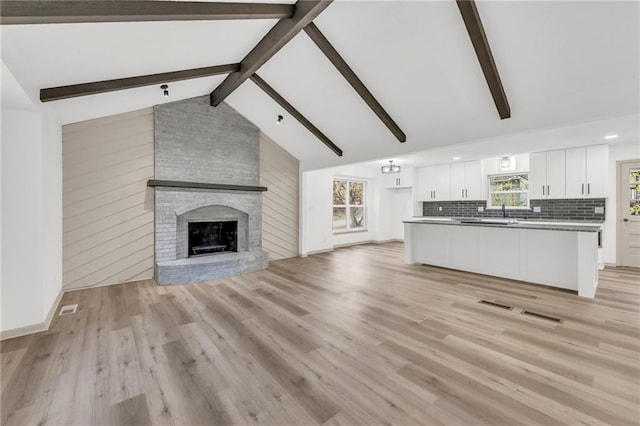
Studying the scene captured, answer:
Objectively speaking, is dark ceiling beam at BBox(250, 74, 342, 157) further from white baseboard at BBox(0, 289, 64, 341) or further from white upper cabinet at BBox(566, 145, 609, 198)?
white upper cabinet at BBox(566, 145, 609, 198)

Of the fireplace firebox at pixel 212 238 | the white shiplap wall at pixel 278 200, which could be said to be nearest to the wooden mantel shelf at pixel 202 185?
the white shiplap wall at pixel 278 200

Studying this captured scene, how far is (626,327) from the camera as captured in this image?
290 cm

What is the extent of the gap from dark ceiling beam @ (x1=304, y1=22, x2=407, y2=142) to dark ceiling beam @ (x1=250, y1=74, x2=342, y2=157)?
1.53 metres

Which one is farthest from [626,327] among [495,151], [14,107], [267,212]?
[14,107]

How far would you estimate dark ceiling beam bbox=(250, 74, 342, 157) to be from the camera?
4859 millimetres

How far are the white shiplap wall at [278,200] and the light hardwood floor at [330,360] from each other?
8.88 feet

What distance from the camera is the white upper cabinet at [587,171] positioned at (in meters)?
5.25

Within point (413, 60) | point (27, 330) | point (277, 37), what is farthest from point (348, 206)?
point (27, 330)

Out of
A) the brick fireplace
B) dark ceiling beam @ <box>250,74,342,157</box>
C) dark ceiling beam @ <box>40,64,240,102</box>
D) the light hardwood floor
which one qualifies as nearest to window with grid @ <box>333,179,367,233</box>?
dark ceiling beam @ <box>250,74,342,157</box>

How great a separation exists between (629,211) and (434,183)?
3.91 metres

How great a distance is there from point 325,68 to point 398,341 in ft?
12.5

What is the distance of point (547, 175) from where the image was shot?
5.93 m

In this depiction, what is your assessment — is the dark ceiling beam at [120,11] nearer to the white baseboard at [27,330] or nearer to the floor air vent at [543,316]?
the white baseboard at [27,330]

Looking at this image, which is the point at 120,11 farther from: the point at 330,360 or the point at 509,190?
the point at 509,190
